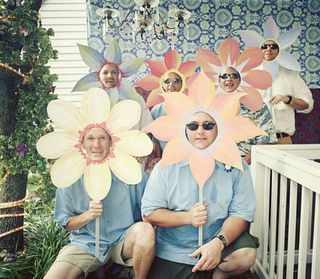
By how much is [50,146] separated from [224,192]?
0.70 metres

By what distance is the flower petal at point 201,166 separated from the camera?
1.39 meters

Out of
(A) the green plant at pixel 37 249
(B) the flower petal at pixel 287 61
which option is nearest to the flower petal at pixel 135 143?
(A) the green plant at pixel 37 249

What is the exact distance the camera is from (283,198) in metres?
1.66

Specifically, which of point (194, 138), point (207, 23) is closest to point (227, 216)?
point (194, 138)

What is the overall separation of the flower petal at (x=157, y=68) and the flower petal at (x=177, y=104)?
31 cm

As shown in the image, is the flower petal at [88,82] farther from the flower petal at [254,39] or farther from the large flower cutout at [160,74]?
the flower petal at [254,39]

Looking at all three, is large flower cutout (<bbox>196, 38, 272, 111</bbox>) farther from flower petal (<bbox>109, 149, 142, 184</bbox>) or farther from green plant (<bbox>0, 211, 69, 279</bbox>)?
green plant (<bbox>0, 211, 69, 279</bbox>)

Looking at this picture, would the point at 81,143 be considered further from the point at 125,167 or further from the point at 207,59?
the point at 207,59

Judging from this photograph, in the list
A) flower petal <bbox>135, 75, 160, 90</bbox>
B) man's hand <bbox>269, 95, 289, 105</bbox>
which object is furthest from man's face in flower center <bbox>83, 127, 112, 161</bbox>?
man's hand <bbox>269, 95, 289, 105</bbox>

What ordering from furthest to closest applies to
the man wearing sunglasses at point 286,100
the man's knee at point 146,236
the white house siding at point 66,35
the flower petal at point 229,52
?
the man wearing sunglasses at point 286,100
the white house siding at point 66,35
the flower petal at point 229,52
the man's knee at point 146,236

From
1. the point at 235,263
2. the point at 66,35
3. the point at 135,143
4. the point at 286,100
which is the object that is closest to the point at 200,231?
the point at 235,263

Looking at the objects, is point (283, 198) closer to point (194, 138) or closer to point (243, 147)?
point (243, 147)

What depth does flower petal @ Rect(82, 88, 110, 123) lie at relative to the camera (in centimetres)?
142

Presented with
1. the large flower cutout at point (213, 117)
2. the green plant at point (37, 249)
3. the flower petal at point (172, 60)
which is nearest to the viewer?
the large flower cutout at point (213, 117)
